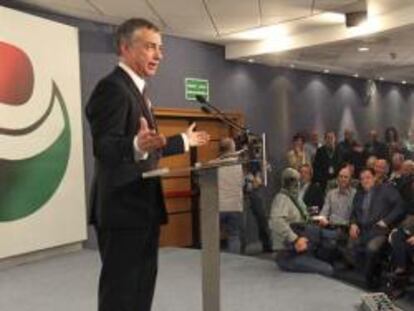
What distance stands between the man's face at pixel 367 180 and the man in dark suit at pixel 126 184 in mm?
4101

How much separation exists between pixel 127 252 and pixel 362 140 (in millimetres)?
10740

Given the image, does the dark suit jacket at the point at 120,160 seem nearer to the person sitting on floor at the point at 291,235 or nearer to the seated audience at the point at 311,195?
the person sitting on floor at the point at 291,235

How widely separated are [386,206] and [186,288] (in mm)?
2115

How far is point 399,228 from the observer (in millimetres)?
5180

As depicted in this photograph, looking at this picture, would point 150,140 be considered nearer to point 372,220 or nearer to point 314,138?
point 372,220

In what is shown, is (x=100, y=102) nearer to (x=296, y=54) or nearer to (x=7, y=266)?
(x=7, y=266)

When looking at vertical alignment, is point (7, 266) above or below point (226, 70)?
below

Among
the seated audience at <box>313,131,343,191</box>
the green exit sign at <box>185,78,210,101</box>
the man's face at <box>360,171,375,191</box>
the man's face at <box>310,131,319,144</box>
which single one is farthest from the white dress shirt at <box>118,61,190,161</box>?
the man's face at <box>310,131,319,144</box>

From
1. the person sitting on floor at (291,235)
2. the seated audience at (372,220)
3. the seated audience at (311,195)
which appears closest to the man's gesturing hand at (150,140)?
the person sitting on floor at (291,235)

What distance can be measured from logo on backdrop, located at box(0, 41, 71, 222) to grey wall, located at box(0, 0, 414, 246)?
49 centimetres

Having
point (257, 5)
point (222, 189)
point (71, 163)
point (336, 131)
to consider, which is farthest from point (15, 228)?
point (336, 131)

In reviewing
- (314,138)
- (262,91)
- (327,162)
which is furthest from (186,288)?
(314,138)

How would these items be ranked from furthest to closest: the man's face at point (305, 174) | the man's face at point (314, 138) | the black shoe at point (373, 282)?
the man's face at point (314, 138)
the man's face at point (305, 174)
the black shoe at point (373, 282)

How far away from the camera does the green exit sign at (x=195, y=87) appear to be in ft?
26.0
